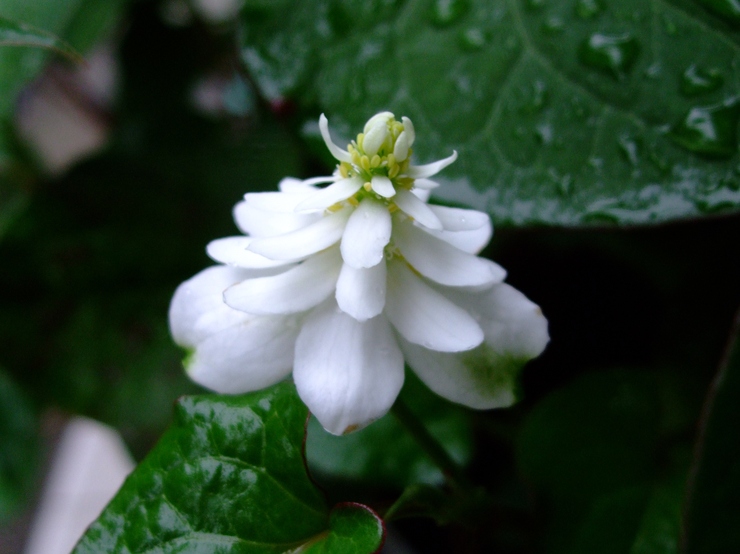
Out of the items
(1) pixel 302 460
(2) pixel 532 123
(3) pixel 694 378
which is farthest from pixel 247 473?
(3) pixel 694 378

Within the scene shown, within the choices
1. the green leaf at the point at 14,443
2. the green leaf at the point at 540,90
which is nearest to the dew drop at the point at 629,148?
the green leaf at the point at 540,90

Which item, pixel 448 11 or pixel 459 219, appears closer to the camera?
pixel 459 219

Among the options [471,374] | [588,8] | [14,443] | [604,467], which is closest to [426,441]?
[471,374]

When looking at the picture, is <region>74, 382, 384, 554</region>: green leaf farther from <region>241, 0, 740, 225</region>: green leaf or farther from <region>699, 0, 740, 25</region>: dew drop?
<region>699, 0, 740, 25</region>: dew drop

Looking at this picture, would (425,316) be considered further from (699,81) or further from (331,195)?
(699,81)

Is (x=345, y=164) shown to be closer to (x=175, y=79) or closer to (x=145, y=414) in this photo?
(x=145, y=414)
